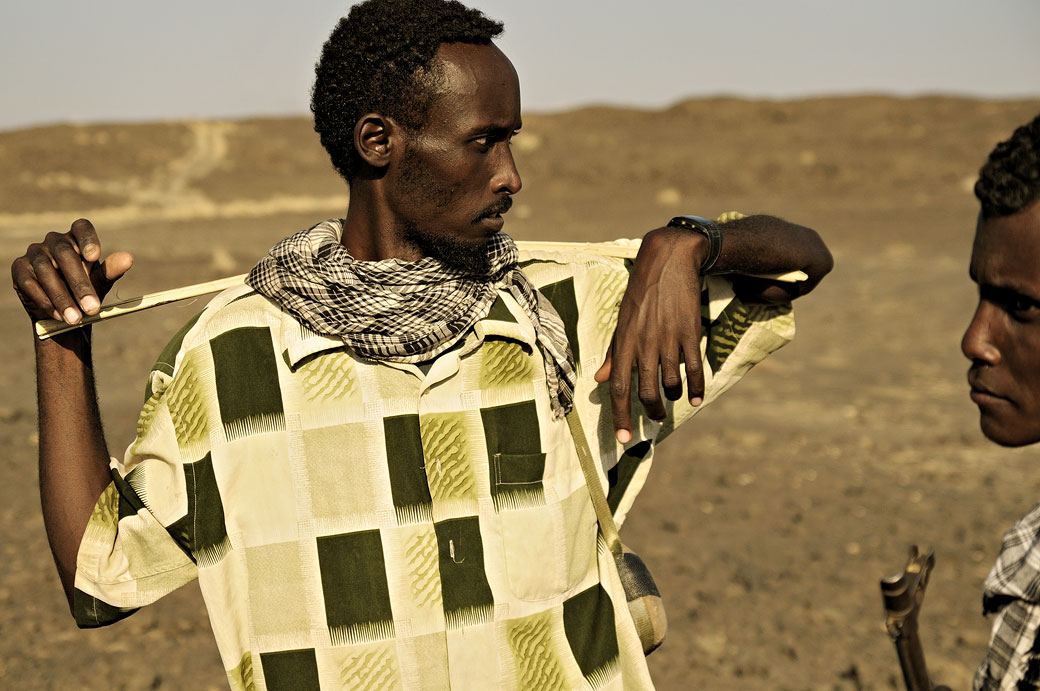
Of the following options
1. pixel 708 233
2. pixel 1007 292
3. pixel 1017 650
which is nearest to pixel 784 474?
pixel 708 233

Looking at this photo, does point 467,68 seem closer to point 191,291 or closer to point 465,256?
point 465,256

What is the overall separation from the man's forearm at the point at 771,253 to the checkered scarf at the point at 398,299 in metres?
0.38

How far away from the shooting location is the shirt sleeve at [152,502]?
6.50 ft

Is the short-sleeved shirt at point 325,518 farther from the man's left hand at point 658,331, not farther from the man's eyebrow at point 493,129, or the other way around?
the man's eyebrow at point 493,129

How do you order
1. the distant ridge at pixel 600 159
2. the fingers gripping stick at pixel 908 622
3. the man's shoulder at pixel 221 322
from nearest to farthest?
the man's shoulder at pixel 221 322, the fingers gripping stick at pixel 908 622, the distant ridge at pixel 600 159

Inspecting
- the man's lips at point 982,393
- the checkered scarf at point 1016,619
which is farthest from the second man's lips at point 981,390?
the checkered scarf at point 1016,619

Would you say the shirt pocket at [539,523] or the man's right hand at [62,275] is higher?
the man's right hand at [62,275]

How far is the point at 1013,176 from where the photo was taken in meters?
1.65

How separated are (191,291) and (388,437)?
0.49 meters

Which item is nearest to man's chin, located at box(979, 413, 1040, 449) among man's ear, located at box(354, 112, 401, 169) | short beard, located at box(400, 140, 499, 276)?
short beard, located at box(400, 140, 499, 276)

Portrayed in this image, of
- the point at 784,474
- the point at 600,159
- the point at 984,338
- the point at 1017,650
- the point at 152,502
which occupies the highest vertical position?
the point at 984,338

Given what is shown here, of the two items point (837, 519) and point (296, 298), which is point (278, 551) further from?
point (837, 519)

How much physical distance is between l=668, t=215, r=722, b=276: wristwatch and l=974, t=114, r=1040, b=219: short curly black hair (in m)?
0.51

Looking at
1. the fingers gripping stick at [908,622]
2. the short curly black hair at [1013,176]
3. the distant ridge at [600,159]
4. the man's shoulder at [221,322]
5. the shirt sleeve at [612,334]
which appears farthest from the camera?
the distant ridge at [600,159]
